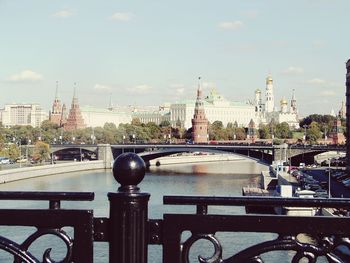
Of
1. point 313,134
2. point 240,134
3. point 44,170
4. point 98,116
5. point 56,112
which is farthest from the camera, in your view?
point 98,116

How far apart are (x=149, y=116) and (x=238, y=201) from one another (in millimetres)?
116639

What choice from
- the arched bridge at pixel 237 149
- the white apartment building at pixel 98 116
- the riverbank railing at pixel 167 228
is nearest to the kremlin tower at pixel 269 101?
the white apartment building at pixel 98 116

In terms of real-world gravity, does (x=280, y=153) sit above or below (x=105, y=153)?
above

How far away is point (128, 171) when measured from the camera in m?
1.86

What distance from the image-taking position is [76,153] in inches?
2603

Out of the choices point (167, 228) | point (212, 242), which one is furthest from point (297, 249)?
point (167, 228)

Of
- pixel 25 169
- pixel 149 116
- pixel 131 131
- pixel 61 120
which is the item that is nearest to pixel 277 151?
pixel 25 169

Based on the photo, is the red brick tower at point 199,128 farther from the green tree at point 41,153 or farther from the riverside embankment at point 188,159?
A: the green tree at point 41,153

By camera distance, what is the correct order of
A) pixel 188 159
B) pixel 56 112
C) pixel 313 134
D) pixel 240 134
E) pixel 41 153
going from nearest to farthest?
pixel 41 153
pixel 188 159
pixel 313 134
pixel 240 134
pixel 56 112

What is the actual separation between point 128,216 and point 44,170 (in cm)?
4245

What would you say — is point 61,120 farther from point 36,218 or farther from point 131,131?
point 36,218

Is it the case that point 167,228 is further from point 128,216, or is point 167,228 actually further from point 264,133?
point 264,133

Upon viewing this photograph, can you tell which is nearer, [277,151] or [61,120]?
[277,151]

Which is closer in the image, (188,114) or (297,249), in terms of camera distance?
(297,249)
